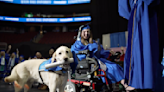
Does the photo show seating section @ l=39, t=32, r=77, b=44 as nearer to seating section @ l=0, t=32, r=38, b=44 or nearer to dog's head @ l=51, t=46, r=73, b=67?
seating section @ l=0, t=32, r=38, b=44

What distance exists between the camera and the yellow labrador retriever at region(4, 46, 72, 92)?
8.92ft

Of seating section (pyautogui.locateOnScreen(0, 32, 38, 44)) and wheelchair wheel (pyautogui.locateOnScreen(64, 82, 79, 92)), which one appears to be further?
seating section (pyautogui.locateOnScreen(0, 32, 38, 44))

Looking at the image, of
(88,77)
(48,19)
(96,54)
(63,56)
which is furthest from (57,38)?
(63,56)

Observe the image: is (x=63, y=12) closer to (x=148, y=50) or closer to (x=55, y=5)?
(x=55, y=5)

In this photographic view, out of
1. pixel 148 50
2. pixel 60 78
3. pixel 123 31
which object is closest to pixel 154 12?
pixel 148 50

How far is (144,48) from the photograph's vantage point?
1517 millimetres

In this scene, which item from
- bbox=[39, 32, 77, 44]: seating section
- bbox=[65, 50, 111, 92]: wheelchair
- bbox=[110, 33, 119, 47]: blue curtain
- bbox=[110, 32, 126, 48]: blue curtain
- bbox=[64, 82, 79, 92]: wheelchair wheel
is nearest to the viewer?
bbox=[65, 50, 111, 92]: wheelchair

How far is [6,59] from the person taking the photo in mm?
9102

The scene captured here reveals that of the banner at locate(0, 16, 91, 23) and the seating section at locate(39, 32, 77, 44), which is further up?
the banner at locate(0, 16, 91, 23)

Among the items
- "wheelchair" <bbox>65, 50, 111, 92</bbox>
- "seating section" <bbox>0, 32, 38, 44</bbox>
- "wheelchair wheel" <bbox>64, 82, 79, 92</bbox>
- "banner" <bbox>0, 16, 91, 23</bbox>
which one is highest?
"banner" <bbox>0, 16, 91, 23</bbox>

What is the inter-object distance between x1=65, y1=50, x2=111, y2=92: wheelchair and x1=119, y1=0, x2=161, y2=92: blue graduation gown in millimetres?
1224

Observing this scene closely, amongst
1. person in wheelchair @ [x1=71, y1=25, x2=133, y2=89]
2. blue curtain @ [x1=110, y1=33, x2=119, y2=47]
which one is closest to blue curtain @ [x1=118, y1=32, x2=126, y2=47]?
blue curtain @ [x1=110, y1=33, x2=119, y2=47]

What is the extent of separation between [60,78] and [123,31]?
410 inches

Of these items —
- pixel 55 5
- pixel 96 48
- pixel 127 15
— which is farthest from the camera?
pixel 55 5
